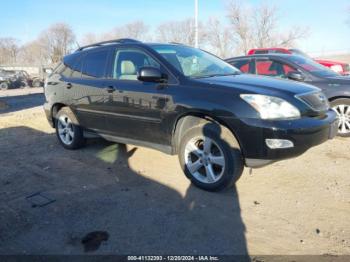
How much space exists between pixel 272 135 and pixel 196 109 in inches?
37.4

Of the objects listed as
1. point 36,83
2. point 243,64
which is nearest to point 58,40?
point 36,83

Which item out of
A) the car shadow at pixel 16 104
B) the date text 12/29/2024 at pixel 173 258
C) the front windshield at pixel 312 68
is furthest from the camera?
the car shadow at pixel 16 104

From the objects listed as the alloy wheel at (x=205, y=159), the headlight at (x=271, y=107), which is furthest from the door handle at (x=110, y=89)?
the headlight at (x=271, y=107)

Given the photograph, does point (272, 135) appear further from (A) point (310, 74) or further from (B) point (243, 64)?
(B) point (243, 64)

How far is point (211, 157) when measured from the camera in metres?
3.90

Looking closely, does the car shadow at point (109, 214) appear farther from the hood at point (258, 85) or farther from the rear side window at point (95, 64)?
the rear side window at point (95, 64)

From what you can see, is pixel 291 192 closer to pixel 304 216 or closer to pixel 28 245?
pixel 304 216

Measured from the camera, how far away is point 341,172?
4.49 meters

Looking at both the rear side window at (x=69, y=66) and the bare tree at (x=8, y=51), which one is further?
the bare tree at (x=8, y=51)

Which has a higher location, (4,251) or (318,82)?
(318,82)

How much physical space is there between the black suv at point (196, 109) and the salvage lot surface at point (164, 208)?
46 cm

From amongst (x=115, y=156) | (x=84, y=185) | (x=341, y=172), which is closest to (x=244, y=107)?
(x=341, y=172)

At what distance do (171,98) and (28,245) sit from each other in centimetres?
226

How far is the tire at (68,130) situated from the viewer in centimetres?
570
